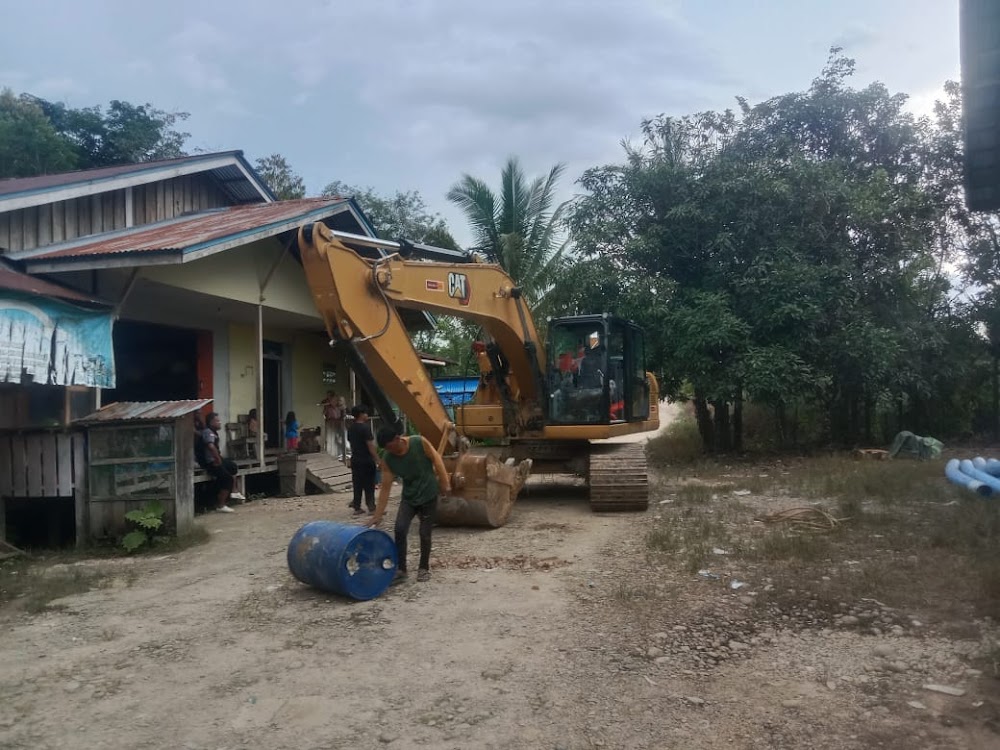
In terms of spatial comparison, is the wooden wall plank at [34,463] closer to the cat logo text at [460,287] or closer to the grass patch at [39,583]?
the grass patch at [39,583]

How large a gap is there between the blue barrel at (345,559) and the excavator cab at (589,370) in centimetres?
441

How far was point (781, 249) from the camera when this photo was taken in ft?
56.3

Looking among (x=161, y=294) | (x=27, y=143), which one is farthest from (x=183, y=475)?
(x=27, y=143)

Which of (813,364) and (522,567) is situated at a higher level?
(813,364)

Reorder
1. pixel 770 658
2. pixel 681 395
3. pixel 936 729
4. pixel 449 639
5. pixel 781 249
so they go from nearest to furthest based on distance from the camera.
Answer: pixel 936 729 → pixel 770 658 → pixel 449 639 → pixel 781 249 → pixel 681 395

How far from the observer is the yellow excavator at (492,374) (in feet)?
26.8

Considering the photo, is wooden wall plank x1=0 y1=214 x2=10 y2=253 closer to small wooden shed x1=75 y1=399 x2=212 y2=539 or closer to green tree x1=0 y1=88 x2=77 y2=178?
small wooden shed x1=75 y1=399 x2=212 y2=539

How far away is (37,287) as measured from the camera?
9078 mm

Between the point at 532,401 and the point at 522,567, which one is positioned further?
the point at 532,401

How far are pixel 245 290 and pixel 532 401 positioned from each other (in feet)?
15.9

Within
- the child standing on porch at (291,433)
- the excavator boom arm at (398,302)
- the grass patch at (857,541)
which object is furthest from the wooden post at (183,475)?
the child standing on porch at (291,433)

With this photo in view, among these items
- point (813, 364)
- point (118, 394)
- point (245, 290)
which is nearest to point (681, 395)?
point (813, 364)

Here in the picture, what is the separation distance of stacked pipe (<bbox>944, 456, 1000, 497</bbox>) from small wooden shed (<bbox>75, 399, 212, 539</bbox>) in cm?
994

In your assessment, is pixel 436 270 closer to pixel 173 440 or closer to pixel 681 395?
pixel 173 440
